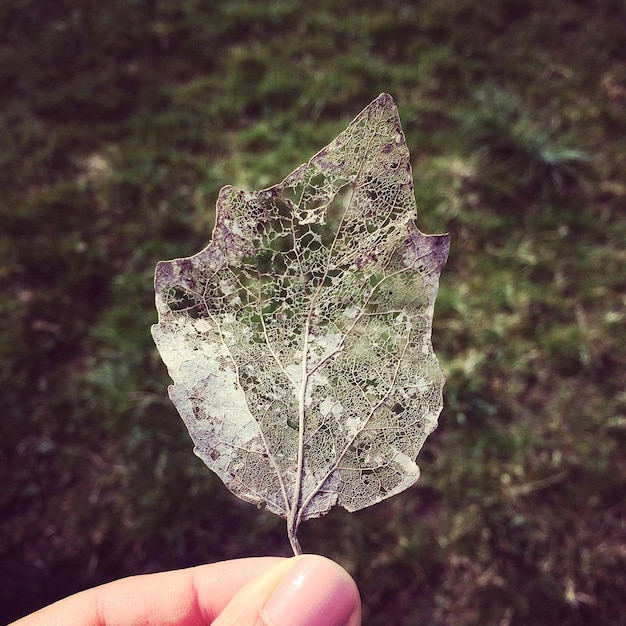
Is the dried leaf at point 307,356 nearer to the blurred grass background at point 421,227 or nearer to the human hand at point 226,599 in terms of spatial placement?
the human hand at point 226,599

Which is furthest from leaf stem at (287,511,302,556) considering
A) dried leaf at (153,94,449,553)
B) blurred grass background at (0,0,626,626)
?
blurred grass background at (0,0,626,626)

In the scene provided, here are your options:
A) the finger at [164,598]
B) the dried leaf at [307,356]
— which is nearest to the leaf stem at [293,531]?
the dried leaf at [307,356]

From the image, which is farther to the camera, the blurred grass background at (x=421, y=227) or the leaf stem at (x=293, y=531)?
the blurred grass background at (x=421, y=227)

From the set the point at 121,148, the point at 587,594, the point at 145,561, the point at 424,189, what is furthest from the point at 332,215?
the point at 587,594

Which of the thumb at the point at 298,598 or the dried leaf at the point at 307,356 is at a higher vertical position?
the dried leaf at the point at 307,356

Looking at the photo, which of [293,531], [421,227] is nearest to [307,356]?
[293,531]

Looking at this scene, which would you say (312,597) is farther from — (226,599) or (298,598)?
(226,599)

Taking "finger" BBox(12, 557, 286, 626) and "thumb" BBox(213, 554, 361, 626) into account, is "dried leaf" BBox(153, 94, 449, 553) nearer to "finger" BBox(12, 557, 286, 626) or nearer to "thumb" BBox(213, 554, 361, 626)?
"thumb" BBox(213, 554, 361, 626)
